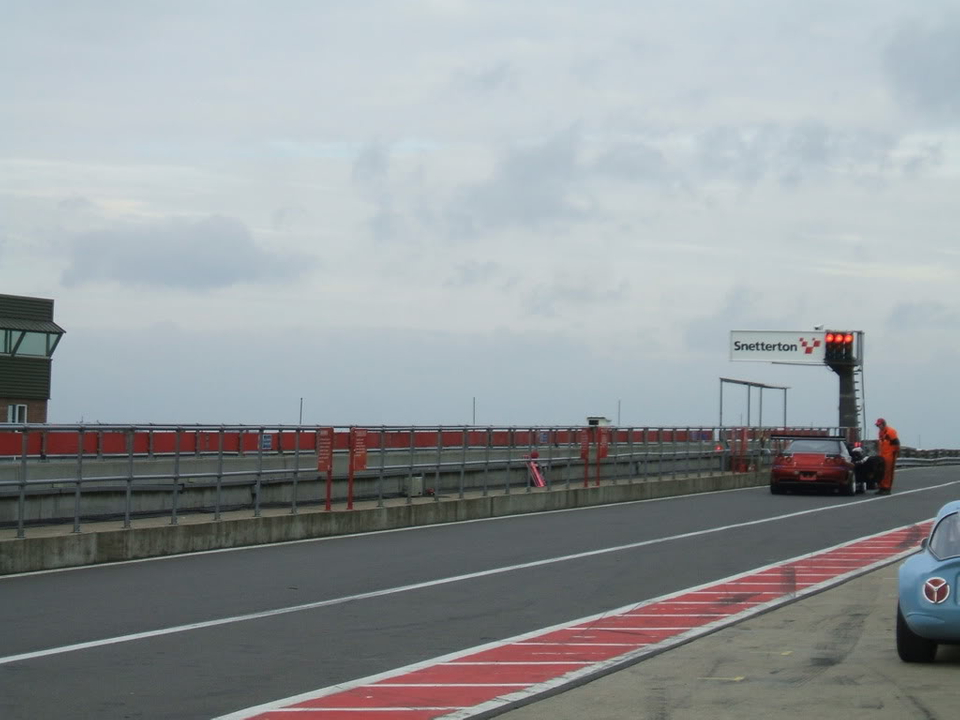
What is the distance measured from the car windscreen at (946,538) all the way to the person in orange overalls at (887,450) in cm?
2614

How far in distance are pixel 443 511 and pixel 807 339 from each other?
44.9m

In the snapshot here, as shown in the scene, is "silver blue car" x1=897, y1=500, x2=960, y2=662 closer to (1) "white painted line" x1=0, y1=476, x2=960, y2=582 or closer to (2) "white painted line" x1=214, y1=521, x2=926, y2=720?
(2) "white painted line" x1=214, y1=521, x2=926, y2=720

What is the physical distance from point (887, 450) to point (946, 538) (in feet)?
87.9

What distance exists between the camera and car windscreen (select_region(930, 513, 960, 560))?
10.1m

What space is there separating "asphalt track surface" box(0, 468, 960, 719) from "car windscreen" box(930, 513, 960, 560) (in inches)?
142

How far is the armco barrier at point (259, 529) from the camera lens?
54.0ft

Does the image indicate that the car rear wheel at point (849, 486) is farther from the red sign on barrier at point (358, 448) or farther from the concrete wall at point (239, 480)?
the red sign on barrier at point (358, 448)

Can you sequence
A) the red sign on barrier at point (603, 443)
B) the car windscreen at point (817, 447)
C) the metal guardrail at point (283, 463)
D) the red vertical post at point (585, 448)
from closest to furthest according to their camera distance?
1. the metal guardrail at point (283, 463)
2. the red vertical post at point (585, 448)
3. the red sign on barrier at point (603, 443)
4. the car windscreen at point (817, 447)

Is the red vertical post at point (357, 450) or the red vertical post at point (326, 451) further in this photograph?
the red vertical post at point (357, 450)

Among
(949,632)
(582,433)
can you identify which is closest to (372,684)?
(949,632)

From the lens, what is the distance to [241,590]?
1469cm

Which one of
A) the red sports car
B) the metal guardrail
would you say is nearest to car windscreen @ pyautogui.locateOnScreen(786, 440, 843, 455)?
the red sports car

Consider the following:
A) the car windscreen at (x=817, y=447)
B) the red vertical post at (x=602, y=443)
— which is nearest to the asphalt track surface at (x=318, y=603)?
the red vertical post at (x=602, y=443)

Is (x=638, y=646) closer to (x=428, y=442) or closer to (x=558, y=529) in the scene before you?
(x=558, y=529)
